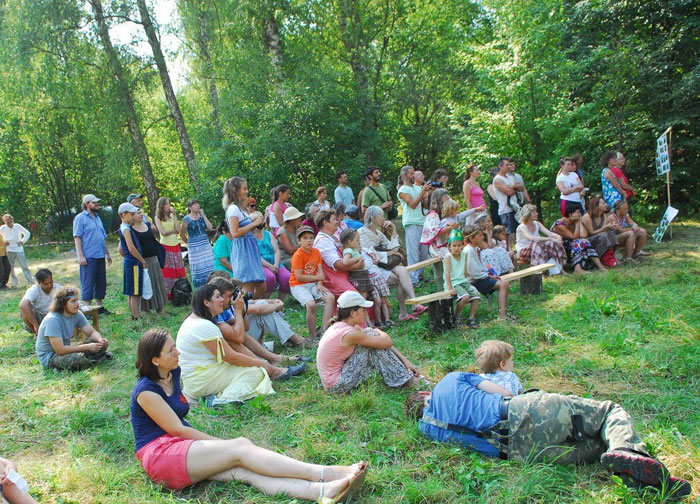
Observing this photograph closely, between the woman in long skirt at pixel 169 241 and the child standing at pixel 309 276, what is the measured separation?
3.27m

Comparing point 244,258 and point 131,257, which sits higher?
point 131,257

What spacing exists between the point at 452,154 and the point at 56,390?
45.3 feet

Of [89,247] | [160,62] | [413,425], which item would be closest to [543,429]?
[413,425]

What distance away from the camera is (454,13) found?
17.7 m

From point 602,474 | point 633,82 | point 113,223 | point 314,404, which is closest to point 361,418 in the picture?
point 314,404

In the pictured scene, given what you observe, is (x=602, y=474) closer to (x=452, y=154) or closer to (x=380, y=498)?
(x=380, y=498)

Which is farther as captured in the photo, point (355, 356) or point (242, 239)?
point (242, 239)

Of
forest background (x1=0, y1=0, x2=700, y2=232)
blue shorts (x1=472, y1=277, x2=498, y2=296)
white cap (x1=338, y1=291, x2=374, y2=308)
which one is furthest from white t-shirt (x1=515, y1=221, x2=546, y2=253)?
white cap (x1=338, y1=291, x2=374, y2=308)

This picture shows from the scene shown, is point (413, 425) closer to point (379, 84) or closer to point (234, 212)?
point (234, 212)

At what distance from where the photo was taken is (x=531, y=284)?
718cm

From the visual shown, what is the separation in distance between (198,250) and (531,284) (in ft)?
15.8

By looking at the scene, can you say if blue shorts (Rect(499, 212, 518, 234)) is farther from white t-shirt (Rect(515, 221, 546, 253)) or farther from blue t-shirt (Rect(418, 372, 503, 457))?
blue t-shirt (Rect(418, 372, 503, 457))

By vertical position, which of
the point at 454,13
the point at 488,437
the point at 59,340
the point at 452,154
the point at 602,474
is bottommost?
the point at 602,474

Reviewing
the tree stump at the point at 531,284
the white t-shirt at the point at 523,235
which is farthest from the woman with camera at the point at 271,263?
the white t-shirt at the point at 523,235
